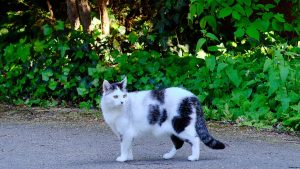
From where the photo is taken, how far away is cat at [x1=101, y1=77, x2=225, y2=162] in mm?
6805

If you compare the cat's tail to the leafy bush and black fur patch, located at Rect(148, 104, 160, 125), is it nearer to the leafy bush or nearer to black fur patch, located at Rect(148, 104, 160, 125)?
black fur patch, located at Rect(148, 104, 160, 125)

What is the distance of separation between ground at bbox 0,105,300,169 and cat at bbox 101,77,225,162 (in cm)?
25

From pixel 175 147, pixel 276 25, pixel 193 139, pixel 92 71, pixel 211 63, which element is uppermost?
pixel 276 25

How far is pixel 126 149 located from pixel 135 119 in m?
0.34

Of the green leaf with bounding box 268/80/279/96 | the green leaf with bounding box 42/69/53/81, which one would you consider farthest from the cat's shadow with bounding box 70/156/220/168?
the green leaf with bounding box 42/69/53/81

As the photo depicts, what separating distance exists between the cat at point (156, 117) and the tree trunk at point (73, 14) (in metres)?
6.89

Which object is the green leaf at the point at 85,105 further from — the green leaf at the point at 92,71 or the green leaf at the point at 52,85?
the green leaf at the point at 52,85

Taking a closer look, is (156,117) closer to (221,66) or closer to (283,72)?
(283,72)

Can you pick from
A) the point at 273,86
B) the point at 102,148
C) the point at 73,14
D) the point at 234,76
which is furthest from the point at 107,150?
the point at 73,14

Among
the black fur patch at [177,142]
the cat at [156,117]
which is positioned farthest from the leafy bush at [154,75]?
the cat at [156,117]

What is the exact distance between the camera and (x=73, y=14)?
13562 millimetres

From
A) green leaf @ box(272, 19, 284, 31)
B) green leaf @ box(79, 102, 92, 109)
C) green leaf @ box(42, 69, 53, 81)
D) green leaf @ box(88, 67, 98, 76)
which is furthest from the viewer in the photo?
green leaf @ box(42, 69, 53, 81)

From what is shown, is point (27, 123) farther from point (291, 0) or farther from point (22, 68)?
point (291, 0)

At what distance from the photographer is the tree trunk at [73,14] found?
1349cm
